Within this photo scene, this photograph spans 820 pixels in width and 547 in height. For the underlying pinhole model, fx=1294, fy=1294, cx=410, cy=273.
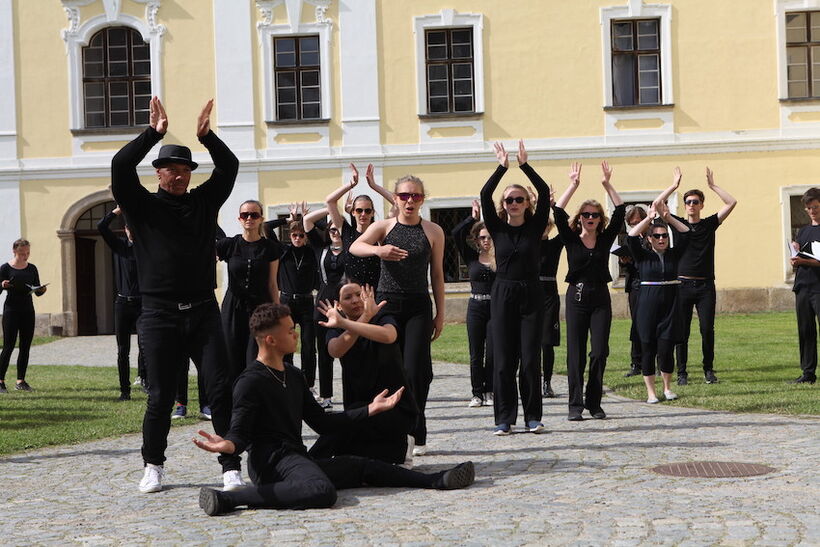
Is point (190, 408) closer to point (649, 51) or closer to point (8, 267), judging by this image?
point (8, 267)

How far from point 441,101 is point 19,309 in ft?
48.6

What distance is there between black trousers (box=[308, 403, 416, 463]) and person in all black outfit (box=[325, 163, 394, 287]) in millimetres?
1656

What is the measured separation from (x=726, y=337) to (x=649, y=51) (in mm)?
9488

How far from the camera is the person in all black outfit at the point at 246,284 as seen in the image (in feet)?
34.1

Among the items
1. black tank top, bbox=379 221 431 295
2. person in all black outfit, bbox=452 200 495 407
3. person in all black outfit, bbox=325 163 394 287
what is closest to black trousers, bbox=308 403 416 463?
black tank top, bbox=379 221 431 295

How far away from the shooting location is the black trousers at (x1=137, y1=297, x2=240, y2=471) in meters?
7.54

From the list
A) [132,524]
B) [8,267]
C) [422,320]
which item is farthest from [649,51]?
[132,524]

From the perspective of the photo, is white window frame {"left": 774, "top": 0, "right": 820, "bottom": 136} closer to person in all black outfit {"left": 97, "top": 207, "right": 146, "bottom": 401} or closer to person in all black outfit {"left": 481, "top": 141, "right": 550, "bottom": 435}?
person in all black outfit {"left": 97, "top": 207, "right": 146, "bottom": 401}

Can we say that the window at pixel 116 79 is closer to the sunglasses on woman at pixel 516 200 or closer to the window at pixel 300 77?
the window at pixel 300 77

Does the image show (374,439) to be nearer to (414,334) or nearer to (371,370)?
(371,370)

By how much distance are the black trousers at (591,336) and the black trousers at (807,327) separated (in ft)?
11.2

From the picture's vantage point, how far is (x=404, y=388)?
7918mm

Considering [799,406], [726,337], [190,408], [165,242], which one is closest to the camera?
[165,242]

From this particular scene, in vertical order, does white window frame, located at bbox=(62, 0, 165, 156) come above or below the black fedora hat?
above
